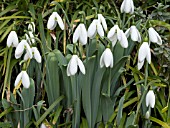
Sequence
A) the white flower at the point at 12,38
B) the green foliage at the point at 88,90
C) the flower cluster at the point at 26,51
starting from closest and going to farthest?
the flower cluster at the point at 26,51
the white flower at the point at 12,38
the green foliage at the point at 88,90

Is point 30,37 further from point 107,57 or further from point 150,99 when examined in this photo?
point 150,99

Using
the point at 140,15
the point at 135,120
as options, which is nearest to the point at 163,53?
the point at 140,15

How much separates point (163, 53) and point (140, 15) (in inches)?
14.2

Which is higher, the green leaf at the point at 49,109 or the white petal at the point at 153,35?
the white petal at the point at 153,35

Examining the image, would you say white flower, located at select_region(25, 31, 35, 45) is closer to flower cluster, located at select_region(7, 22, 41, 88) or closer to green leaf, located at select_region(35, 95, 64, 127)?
flower cluster, located at select_region(7, 22, 41, 88)

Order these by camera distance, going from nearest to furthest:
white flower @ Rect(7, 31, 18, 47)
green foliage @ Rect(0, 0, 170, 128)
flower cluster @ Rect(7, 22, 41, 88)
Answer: flower cluster @ Rect(7, 22, 41, 88) < white flower @ Rect(7, 31, 18, 47) < green foliage @ Rect(0, 0, 170, 128)

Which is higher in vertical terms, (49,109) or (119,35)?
(119,35)

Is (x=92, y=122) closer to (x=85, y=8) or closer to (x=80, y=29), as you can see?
(x=80, y=29)

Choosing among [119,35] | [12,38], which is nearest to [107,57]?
[119,35]

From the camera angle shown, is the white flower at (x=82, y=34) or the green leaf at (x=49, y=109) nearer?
the white flower at (x=82, y=34)

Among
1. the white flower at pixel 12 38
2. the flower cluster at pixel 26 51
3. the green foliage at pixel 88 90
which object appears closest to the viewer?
the flower cluster at pixel 26 51

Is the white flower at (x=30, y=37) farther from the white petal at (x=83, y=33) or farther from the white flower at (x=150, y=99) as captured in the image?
the white flower at (x=150, y=99)

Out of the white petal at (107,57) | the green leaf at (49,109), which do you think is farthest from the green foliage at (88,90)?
the white petal at (107,57)

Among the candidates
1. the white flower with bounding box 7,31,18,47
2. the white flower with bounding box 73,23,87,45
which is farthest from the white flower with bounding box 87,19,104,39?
the white flower with bounding box 7,31,18,47
